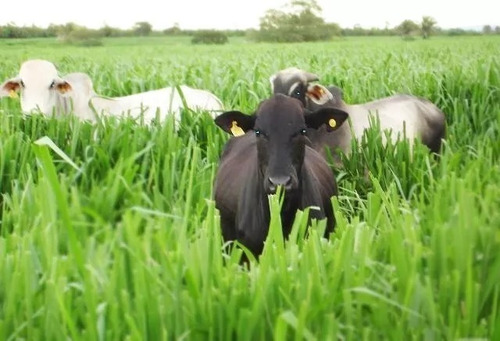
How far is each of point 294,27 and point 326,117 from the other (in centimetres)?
6299

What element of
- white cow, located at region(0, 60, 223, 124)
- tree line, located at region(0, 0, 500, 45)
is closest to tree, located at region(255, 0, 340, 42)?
tree line, located at region(0, 0, 500, 45)

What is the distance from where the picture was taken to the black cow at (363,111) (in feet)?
20.9

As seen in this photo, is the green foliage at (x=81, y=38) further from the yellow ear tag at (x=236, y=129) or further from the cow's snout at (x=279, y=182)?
the cow's snout at (x=279, y=182)

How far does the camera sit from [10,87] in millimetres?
7469

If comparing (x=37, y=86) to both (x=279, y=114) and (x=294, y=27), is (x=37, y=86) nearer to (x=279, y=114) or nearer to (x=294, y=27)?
(x=279, y=114)

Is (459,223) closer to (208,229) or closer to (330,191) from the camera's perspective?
(208,229)

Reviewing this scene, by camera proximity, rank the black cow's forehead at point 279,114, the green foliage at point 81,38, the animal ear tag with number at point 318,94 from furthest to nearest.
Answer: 1. the green foliage at point 81,38
2. the animal ear tag with number at point 318,94
3. the black cow's forehead at point 279,114

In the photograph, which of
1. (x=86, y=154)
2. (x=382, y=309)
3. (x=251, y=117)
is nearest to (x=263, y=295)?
(x=382, y=309)

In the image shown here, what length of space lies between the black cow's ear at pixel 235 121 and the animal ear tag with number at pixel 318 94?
6.10 feet

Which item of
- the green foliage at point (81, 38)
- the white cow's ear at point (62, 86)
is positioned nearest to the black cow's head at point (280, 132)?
the white cow's ear at point (62, 86)

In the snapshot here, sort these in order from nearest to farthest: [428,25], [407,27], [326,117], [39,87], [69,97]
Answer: [326,117], [69,97], [39,87], [428,25], [407,27]

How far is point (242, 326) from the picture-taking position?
164 cm

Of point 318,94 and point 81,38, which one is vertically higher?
point 318,94

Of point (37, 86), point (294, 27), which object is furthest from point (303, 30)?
point (37, 86)
